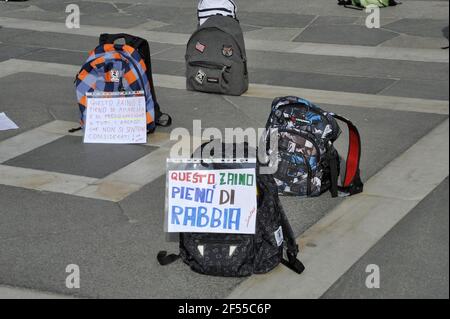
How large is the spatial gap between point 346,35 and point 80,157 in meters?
6.24

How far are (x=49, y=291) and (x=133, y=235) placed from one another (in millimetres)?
940

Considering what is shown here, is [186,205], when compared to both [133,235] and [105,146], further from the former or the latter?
[105,146]

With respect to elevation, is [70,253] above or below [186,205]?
below

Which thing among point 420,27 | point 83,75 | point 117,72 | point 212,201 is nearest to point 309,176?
point 212,201

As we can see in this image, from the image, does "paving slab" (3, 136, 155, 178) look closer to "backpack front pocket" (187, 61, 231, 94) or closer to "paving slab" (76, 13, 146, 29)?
"backpack front pocket" (187, 61, 231, 94)

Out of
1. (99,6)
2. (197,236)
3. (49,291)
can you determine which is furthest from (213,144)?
(99,6)

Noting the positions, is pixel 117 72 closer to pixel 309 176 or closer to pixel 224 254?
pixel 309 176

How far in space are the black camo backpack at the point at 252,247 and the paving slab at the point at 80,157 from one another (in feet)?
6.95

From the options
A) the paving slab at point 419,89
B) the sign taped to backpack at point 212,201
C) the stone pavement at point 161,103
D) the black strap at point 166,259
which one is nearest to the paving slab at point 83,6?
the stone pavement at point 161,103

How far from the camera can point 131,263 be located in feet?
18.4

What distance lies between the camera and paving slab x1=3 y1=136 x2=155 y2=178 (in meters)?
7.39

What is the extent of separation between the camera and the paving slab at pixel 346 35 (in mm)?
12281

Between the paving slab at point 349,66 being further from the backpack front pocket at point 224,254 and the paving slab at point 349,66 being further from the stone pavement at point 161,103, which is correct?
the backpack front pocket at point 224,254

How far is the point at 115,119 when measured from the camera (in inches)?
317
